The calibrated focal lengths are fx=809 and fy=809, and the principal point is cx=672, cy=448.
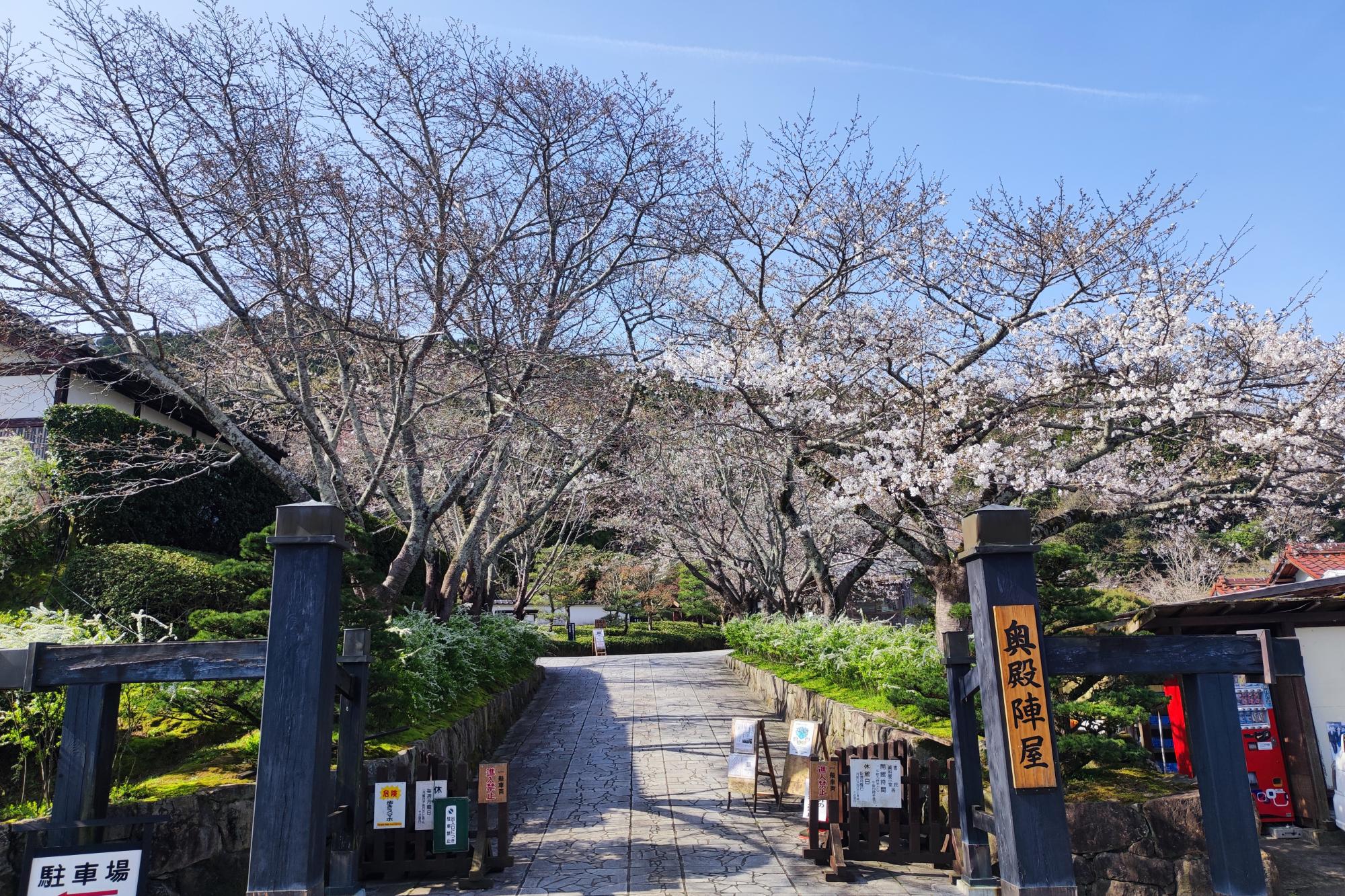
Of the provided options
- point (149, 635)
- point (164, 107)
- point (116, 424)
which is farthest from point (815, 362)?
point (116, 424)

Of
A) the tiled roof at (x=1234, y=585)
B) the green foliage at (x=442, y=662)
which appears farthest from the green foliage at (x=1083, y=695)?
the tiled roof at (x=1234, y=585)

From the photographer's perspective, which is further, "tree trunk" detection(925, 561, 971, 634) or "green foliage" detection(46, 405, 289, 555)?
"green foliage" detection(46, 405, 289, 555)

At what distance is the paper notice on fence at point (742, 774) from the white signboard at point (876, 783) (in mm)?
2053

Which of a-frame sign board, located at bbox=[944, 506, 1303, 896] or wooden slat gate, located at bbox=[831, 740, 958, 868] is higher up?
a-frame sign board, located at bbox=[944, 506, 1303, 896]

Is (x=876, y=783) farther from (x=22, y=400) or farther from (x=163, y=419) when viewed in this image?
(x=163, y=419)

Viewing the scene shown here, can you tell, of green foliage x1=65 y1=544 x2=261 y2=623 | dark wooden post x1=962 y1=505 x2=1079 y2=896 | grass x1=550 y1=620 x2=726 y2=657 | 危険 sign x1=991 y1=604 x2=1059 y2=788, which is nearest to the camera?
dark wooden post x1=962 y1=505 x2=1079 y2=896

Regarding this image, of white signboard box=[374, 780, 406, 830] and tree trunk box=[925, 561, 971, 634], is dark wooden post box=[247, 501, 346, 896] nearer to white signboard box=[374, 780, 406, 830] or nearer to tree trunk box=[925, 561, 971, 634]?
white signboard box=[374, 780, 406, 830]

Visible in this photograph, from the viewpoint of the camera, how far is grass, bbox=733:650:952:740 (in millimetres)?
9164

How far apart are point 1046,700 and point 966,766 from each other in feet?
5.16

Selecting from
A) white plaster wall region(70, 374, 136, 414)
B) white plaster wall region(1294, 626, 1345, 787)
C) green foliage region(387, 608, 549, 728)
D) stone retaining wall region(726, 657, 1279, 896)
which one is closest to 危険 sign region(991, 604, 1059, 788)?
stone retaining wall region(726, 657, 1279, 896)

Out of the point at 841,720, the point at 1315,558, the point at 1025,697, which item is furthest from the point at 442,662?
the point at 1315,558

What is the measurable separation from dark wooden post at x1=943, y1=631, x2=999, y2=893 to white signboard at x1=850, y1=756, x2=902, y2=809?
92cm

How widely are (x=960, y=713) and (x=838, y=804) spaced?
1835 millimetres

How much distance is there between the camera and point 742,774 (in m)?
9.23
